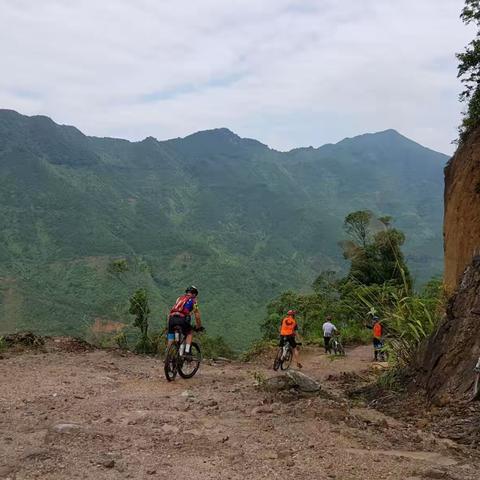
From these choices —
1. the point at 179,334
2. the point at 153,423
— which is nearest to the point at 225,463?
the point at 153,423

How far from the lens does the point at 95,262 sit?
8050 cm

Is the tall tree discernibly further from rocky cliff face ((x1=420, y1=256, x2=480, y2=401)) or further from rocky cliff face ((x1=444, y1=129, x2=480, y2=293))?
rocky cliff face ((x1=420, y1=256, x2=480, y2=401))

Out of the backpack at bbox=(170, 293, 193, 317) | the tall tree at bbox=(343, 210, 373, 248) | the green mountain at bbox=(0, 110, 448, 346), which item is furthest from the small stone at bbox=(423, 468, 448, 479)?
the green mountain at bbox=(0, 110, 448, 346)

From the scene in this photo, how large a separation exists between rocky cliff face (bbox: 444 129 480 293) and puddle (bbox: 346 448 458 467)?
30.1 feet

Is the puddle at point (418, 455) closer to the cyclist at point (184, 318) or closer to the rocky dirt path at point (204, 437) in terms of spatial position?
the rocky dirt path at point (204, 437)

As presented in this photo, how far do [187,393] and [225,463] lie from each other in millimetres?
3293

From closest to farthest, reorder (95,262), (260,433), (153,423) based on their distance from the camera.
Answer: (260,433) < (153,423) < (95,262)

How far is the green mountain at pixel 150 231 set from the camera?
64.6m

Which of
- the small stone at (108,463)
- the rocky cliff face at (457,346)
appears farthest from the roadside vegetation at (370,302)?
the small stone at (108,463)

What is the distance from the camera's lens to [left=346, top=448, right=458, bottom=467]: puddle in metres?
4.80

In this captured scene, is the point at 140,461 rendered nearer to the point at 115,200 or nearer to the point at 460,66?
the point at 460,66

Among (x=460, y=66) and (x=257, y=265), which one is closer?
(x=460, y=66)

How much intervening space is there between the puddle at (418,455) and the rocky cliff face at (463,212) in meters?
9.18

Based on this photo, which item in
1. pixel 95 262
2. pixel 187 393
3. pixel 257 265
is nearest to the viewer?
pixel 187 393
